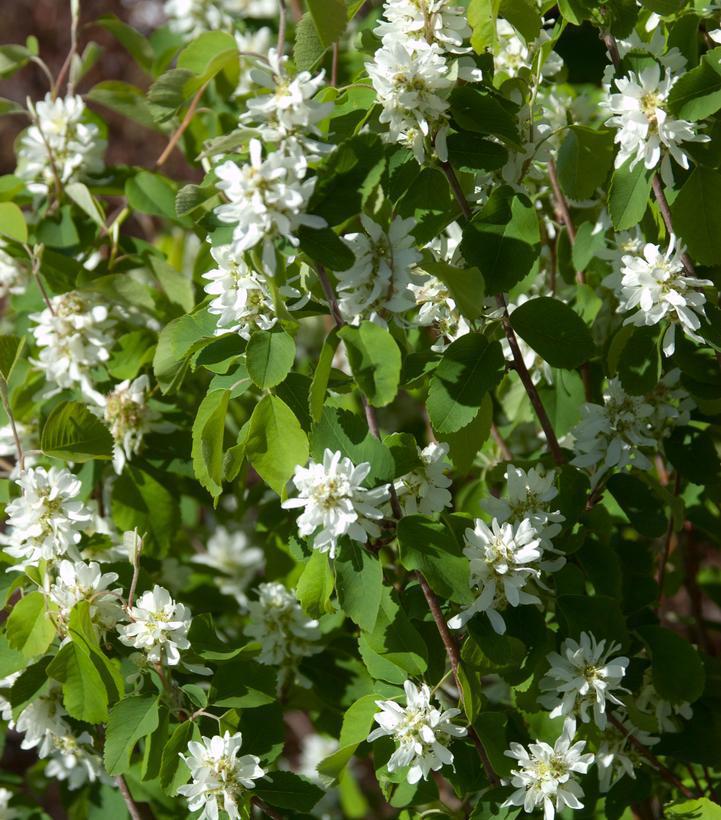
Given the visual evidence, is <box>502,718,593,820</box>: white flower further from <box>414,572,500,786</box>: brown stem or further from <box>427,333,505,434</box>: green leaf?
<box>427,333,505,434</box>: green leaf

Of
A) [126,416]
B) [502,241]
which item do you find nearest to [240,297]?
[502,241]

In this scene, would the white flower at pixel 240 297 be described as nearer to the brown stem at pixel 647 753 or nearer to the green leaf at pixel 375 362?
the green leaf at pixel 375 362

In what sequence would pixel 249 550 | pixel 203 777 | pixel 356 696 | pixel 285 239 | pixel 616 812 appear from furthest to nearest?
pixel 249 550
pixel 356 696
pixel 616 812
pixel 203 777
pixel 285 239

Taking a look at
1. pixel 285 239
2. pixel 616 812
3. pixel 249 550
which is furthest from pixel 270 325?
pixel 249 550

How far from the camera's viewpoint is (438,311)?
1.19 metres

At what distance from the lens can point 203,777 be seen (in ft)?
3.59

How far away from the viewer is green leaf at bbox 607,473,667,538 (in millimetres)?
1291

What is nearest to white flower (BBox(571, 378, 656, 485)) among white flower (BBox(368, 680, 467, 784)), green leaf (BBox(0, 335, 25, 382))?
white flower (BBox(368, 680, 467, 784))

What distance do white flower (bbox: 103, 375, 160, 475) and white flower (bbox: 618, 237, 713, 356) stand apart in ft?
2.27

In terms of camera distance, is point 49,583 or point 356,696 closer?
point 49,583

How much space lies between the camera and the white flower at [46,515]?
118 centimetres

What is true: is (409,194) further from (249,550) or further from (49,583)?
(249,550)

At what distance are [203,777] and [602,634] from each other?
479 mm

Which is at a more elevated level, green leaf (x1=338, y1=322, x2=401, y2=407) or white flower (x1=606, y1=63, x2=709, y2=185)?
white flower (x1=606, y1=63, x2=709, y2=185)
